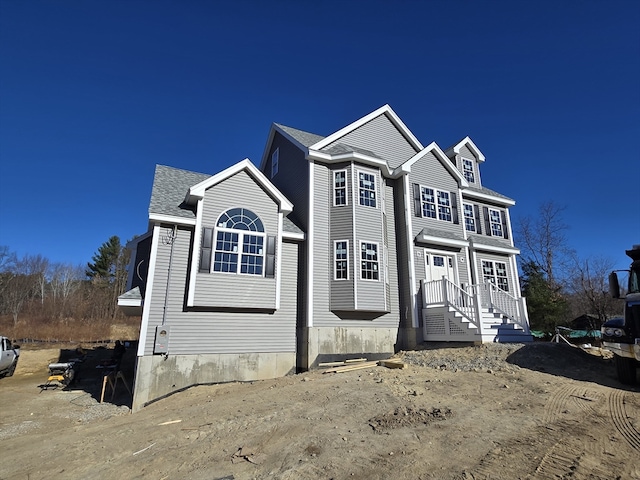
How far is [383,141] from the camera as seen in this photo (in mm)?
17031

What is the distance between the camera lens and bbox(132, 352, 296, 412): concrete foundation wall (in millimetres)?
10445

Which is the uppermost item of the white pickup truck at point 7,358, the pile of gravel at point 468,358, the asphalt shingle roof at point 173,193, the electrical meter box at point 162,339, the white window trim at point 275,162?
the white window trim at point 275,162

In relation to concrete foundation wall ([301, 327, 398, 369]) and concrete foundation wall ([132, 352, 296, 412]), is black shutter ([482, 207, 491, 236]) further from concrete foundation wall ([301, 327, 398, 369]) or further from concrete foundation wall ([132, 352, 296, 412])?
concrete foundation wall ([132, 352, 296, 412])

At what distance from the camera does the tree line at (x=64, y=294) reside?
36.1 meters

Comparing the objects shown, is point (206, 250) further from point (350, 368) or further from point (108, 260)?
point (108, 260)

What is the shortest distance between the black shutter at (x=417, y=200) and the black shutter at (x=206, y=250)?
9.27 m

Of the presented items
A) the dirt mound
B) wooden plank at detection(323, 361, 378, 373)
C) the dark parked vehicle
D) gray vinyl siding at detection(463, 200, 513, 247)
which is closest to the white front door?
gray vinyl siding at detection(463, 200, 513, 247)

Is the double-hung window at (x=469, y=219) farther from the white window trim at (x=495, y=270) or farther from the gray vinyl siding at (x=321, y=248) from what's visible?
the gray vinyl siding at (x=321, y=248)

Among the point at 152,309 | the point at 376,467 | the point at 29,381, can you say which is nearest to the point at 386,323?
the point at 152,309

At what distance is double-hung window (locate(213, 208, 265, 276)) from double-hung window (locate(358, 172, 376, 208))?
4.74 meters

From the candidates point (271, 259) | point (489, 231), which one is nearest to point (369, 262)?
point (271, 259)

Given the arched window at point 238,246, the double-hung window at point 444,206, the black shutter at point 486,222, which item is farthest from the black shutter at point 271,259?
the black shutter at point 486,222

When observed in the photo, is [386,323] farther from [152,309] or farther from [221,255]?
[152,309]

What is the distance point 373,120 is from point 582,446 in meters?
15.1
